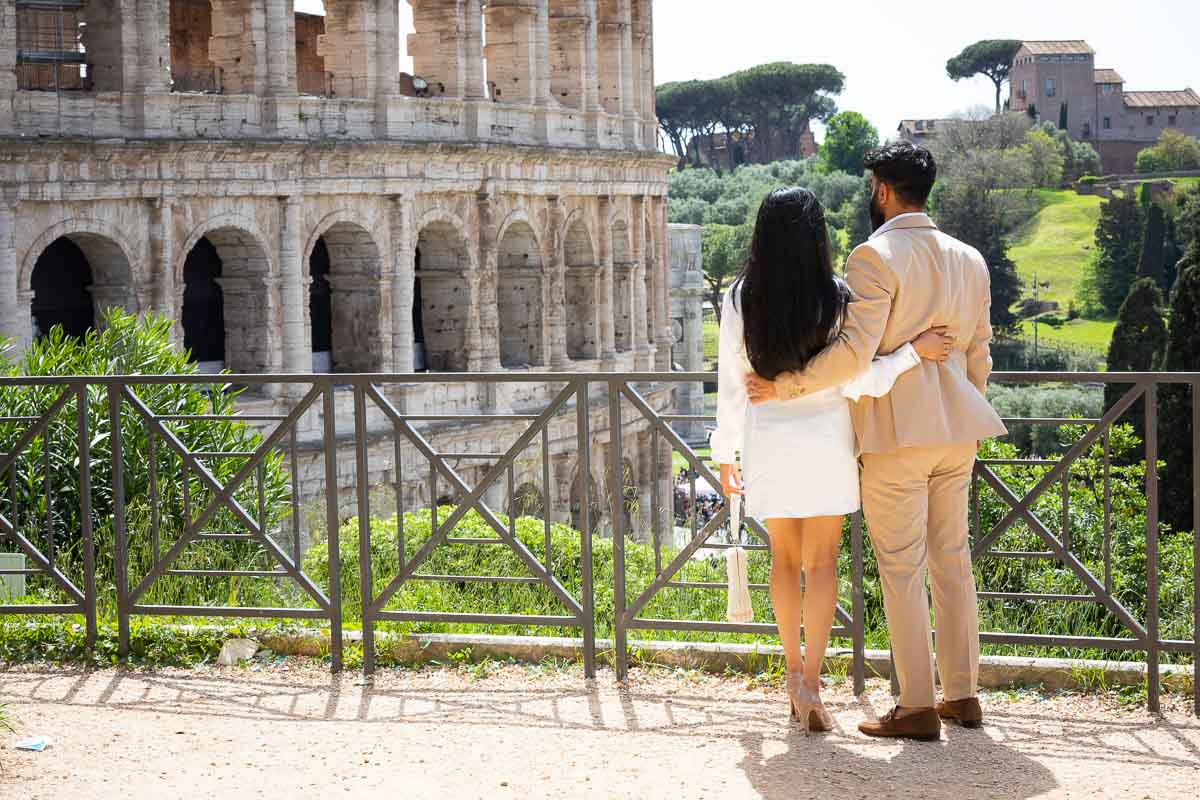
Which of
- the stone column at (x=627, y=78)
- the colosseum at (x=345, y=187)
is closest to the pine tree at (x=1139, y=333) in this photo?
the colosseum at (x=345, y=187)

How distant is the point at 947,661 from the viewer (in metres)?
6.75

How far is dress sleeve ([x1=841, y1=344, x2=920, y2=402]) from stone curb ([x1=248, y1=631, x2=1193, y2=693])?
1.60m

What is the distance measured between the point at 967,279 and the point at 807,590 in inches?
47.4

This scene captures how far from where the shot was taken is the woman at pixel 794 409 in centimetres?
643

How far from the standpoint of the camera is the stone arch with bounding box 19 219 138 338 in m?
23.6

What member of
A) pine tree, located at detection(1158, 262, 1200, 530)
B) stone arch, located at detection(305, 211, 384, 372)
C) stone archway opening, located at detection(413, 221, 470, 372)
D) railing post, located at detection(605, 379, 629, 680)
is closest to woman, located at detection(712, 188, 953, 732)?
railing post, located at detection(605, 379, 629, 680)

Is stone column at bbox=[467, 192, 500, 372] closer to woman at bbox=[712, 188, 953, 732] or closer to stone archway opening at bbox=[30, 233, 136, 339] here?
stone archway opening at bbox=[30, 233, 136, 339]

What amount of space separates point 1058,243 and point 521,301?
58373mm

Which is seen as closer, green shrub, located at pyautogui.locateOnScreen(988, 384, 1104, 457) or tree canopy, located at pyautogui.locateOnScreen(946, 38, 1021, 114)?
green shrub, located at pyautogui.locateOnScreen(988, 384, 1104, 457)

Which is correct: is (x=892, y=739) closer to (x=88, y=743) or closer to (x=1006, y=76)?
(x=88, y=743)

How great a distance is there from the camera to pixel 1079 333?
7456 centimetres

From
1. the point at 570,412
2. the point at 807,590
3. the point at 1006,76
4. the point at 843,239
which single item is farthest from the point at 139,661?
the point at 1006,76

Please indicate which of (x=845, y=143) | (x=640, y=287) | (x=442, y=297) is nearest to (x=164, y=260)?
(x=442, y=297)

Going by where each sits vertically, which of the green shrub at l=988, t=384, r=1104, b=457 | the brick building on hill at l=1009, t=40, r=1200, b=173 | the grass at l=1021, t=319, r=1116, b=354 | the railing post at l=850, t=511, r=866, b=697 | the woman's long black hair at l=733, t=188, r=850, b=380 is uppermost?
the brick building on hill at l=1009, t=40, r=1200, b=173
